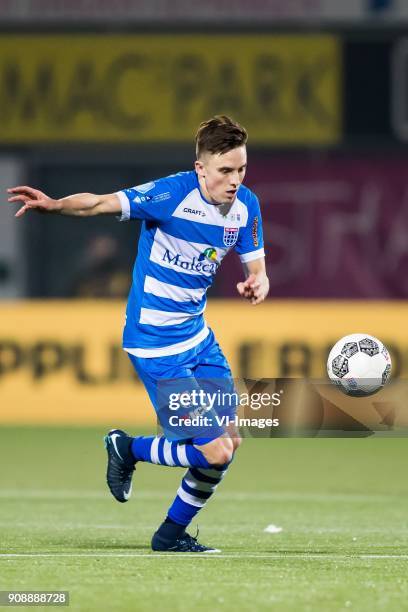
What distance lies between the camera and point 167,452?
25.1 feet

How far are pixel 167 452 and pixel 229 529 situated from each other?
4.76ft

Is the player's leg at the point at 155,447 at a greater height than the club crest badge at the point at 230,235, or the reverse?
the club crest badge at the point at 230,235

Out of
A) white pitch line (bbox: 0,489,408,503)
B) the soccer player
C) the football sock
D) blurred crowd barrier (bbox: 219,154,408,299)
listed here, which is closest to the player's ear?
the soccer player

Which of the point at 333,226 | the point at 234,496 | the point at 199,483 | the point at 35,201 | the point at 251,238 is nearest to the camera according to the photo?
the point at 35,201

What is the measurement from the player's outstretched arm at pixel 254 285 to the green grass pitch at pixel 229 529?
3.85 ft

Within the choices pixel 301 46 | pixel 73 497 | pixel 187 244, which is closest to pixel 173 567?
pixel 187 244

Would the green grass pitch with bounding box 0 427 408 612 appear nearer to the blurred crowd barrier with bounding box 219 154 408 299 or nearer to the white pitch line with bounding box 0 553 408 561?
the white pitch line with bounding box 0 553 408 561

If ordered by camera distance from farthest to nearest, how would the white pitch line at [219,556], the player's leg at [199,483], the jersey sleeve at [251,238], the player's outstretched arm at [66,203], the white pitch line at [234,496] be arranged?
the white pitch line at [234,496] → the jersey sleeve at [251,238] → the player's leg at [199,483] → the white pitch line at [219,556] → the player's outstretched arm at [66,203]

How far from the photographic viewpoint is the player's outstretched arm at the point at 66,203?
6.94 m

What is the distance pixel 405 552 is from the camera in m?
7.68

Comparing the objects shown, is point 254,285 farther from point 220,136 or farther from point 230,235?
point 220,136

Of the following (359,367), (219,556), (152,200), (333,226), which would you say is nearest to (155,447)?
(219,556)

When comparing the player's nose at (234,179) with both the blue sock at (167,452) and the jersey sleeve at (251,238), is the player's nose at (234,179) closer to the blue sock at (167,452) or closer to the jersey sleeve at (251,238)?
the jersey sleeve at (251,238)

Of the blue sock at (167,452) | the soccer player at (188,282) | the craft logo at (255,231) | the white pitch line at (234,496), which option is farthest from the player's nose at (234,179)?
the white pitch line at (234,496)
